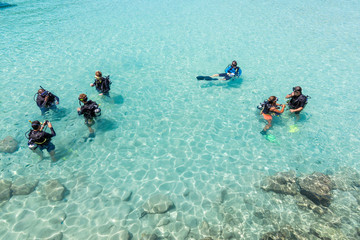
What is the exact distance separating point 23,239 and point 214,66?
13665mm

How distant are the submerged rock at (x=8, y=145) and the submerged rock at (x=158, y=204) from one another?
6.69 meters

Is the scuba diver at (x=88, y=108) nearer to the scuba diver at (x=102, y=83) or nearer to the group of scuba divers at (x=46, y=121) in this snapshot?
the group of scuba divers at (x=46, y=121)

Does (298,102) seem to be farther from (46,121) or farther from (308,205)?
(46,121)

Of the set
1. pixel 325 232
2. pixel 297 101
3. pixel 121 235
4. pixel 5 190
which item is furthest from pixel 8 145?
pixel 297 101

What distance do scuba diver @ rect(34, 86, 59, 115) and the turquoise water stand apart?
0.73m

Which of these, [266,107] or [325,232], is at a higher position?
[266,107]

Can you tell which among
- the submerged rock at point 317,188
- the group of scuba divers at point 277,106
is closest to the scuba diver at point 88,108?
the group of scuba divers at point 277,106

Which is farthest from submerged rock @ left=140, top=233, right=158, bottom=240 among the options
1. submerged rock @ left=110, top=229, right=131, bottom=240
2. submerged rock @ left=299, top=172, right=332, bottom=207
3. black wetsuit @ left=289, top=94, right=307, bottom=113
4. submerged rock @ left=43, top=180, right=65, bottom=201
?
black wetsuit @ left=289, top=94, right=307, bottom=113

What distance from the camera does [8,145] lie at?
8.99m

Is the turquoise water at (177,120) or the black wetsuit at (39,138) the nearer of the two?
the turquoise water at (177,120)

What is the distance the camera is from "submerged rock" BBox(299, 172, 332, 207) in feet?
24.4

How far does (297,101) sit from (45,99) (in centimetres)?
1245

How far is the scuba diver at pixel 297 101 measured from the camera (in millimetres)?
9764

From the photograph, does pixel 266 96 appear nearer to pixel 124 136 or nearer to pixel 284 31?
pixel 124 136
